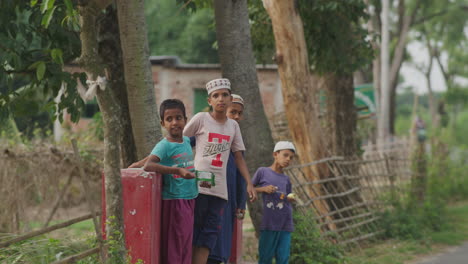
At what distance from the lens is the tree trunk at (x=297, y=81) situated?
9242 mm

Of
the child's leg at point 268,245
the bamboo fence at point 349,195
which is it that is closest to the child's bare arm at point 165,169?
the child's leg at point 268,245

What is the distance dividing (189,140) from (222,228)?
82 centimetres

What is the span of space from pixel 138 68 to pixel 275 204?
187cm

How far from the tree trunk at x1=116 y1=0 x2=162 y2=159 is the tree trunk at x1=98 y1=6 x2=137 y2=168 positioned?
119cm

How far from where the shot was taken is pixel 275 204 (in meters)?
6.34

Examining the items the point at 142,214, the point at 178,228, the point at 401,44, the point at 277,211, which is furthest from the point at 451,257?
the point at 401,44

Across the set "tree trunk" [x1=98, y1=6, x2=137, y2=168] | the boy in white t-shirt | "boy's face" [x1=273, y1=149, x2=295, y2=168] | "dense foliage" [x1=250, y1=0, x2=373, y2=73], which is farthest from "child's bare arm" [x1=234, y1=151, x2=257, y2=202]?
"dense foliage" [x1=250, y1=0, x2=373, y2=73]

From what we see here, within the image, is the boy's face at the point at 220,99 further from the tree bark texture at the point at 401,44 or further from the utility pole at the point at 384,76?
the tree bark texture at the point at 401,44

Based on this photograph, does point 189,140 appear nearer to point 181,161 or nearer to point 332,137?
point 181,161

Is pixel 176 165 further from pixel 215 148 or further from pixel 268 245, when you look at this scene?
pixel 268 245

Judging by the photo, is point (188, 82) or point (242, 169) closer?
point (242, 169)

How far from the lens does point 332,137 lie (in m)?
11.4

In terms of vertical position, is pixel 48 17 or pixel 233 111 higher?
pixel 48 17

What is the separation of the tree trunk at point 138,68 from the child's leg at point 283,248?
5.28 feet
